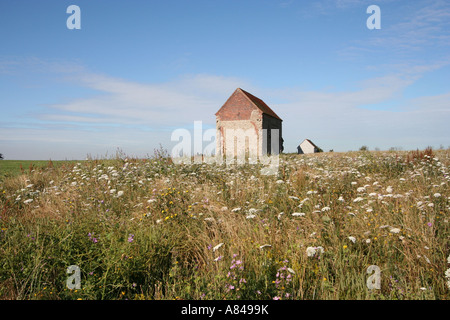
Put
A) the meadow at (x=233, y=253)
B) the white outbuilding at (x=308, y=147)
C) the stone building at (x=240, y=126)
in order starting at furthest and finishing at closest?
1. the white outbuilding at (x=308, y=147)
2. the stone building at (x=240, y=126)
3. the meadow at (x=233, y=253)

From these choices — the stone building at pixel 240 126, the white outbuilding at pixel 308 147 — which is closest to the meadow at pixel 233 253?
the stone building at pixel 240 126

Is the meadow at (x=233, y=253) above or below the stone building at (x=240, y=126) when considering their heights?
below

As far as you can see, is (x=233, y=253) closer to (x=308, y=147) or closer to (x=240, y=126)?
(x=240, y=126)

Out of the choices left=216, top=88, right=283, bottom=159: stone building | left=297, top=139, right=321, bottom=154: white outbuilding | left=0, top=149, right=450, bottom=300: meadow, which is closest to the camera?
left=0, top=149, right=450, bottom=300: meadow

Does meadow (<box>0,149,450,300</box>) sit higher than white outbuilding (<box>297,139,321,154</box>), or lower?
lower

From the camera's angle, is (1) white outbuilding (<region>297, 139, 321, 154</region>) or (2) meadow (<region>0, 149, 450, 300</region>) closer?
(2) meadow (<region>0, 149, 450, 300</region>)

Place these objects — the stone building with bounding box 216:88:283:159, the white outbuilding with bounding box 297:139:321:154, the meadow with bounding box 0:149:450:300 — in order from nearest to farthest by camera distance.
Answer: the meadow with bounding box 0:149:450:300 → the stone building with bounding box 216:88:283:159 → the white outbuilding with bounding box 297:139:321:154

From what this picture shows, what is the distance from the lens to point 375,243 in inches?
143

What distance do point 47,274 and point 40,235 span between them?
30.1 inches

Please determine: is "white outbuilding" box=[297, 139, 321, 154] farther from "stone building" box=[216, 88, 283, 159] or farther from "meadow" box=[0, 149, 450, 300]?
"meadow" box=[0, 149, 450, 300]

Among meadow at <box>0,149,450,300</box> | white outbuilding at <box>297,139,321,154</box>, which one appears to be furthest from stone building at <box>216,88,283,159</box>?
meadow at <box>0,149,450,300</box>

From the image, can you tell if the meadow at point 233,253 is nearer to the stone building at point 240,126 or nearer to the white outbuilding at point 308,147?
the stone building at point 240,126

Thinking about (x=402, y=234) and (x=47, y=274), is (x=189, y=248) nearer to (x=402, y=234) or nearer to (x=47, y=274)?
(x=47, y=274)

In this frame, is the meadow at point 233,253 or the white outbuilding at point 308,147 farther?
the white outbuilding at point 308,147
